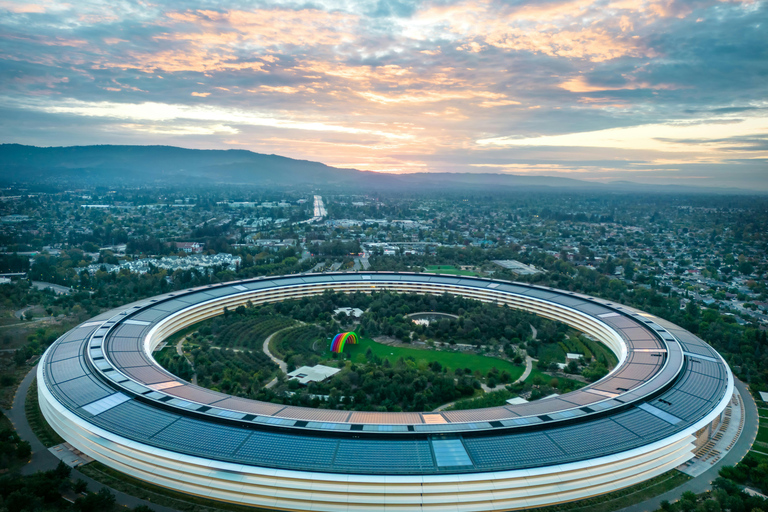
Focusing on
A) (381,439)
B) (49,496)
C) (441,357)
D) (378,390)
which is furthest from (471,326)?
(49,496)

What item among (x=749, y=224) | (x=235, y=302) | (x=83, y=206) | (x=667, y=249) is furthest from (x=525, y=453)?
(x=83, y=206)

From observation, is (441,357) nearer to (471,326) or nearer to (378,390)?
(471,326)

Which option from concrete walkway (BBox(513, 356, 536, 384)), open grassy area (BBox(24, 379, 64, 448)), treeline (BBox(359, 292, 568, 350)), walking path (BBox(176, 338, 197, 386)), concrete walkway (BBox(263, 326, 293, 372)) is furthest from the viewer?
treeline (BBox(359, 292, 568, 350))

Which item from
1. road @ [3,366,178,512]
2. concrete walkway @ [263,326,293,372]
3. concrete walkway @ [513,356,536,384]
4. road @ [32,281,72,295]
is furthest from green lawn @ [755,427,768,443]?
road @ [32,281,72,295]

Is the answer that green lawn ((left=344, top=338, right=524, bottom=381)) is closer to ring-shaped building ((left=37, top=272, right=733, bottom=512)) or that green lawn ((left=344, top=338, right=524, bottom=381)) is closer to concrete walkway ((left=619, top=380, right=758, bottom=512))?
ring-shaped building ((left=37, top=272, right=733, bottom=512))

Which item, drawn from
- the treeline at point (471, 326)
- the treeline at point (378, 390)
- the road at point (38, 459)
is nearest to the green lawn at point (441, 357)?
the treeline at point (471, 326)

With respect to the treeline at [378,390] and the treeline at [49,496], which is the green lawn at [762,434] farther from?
the treeline at [49,496]
